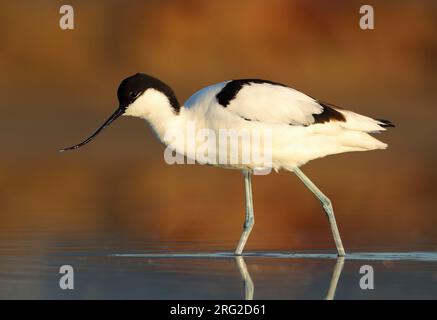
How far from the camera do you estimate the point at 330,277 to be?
26.5 ft

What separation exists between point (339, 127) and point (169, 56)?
43.0 feet

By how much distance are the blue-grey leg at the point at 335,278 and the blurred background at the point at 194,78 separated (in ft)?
13.8

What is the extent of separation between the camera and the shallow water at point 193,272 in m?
7.43

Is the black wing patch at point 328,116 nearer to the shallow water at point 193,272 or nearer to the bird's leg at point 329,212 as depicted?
the bird's leg at point 329,212

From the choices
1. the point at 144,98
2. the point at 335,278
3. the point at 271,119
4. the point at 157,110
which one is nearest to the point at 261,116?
the point at 271,119

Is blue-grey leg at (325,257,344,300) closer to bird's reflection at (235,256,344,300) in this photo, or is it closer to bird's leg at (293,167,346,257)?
bird's reflection at (235,256,344,300)

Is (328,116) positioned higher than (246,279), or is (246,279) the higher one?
(328,116)

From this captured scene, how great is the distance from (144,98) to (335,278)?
224 centimetres

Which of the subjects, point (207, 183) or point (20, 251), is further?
point (207, 183)

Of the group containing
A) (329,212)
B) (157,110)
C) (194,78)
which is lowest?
(329,212)

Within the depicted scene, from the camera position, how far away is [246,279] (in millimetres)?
7984

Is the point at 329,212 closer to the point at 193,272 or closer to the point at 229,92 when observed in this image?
the point at 229,92

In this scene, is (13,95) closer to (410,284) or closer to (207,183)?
(207,183)
